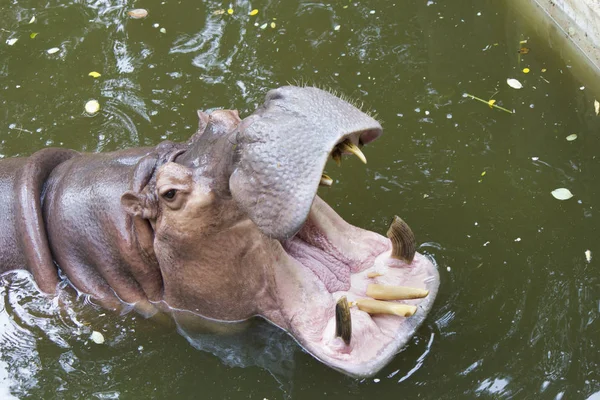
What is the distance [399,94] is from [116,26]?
2.52 meters

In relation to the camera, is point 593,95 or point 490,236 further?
point 593,95

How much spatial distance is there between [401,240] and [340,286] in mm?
345

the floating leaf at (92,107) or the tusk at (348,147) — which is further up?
the tusk at (348,147)

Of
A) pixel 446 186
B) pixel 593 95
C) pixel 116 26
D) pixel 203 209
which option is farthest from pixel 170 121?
pixel 593 95

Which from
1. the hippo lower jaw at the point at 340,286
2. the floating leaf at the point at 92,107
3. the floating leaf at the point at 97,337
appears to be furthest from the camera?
the floating leaf at the point at 92,107

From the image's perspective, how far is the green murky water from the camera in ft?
13.0

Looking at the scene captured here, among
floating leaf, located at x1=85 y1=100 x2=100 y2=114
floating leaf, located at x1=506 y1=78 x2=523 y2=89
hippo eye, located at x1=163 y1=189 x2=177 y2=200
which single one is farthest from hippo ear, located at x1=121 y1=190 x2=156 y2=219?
floating leaf, located at x1=506 y1=78 x2=523 y2=89

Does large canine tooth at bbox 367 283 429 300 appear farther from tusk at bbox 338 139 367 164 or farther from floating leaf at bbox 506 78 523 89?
floating leaf at bbox 506 78 523 89

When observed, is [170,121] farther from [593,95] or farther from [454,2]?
[593,95]

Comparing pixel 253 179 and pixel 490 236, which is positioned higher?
pixel 253 179

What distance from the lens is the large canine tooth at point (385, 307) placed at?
3479mm

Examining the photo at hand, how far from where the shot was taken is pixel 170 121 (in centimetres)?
563

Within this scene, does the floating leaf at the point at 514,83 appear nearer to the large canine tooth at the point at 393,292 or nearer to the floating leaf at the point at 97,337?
the large canine tooth at the point at 393,292

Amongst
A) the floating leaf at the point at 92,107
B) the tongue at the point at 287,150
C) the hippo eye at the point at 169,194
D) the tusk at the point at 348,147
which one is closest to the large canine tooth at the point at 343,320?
the tongue at the point at 287,150
